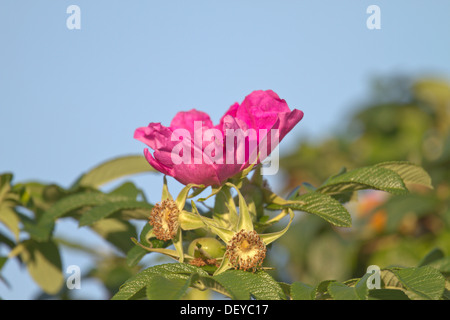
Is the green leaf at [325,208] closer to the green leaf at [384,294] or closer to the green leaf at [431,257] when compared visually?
the green leaf at [384,294]

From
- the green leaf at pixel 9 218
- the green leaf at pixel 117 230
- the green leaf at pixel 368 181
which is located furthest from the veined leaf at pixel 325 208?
the green leaf at pixel 9 218

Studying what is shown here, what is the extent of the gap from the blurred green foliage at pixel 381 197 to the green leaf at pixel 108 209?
19.6 inches

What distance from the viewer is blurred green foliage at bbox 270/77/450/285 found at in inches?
141

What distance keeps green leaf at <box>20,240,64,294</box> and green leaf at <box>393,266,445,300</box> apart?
1.55m

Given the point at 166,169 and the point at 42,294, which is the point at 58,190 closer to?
the point at 42,294

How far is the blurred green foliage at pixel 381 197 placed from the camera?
359 centimetres

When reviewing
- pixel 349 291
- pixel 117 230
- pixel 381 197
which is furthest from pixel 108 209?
pixel 381 197

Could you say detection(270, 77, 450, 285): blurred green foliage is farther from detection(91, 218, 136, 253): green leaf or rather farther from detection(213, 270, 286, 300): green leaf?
detection(91, 218, 136, 253): green leaf

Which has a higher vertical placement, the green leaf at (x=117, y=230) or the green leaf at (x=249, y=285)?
the green leaf at (x=249, y=285)

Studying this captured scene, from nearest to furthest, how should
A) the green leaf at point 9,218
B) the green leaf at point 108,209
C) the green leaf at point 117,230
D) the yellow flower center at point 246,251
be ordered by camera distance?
the yellow flower center at point 246,251, the green leaf at point 108,209, the green leaf at point 9,218, the green leaf at point 117,230

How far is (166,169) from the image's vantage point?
1.61m

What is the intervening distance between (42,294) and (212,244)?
1.55 meters

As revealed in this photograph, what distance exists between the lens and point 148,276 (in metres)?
1.44

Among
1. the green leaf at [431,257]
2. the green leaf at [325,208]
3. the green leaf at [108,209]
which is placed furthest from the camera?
the green leaf at [431,257]
